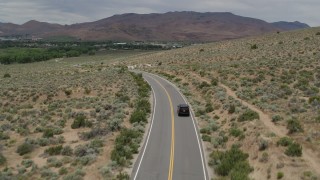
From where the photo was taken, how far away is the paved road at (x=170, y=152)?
79.8 ft

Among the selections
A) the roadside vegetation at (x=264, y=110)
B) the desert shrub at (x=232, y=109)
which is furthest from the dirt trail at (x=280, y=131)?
the desert shrub at (x=232, y=109)

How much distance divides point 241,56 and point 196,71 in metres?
15.6

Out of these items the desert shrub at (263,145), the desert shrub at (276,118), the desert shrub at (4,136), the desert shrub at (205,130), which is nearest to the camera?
the desert shrub at (263,145)

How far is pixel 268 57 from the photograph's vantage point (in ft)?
259

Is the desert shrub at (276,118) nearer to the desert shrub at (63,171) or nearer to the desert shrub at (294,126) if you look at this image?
the desert shrub at (294,126)

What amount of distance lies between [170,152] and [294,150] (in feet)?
30.4

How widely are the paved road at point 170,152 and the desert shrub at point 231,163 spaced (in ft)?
3.12

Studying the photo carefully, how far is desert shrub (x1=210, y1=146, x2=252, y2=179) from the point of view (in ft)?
76.8

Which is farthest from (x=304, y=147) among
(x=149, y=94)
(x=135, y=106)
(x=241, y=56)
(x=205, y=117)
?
(x=241, y=56)

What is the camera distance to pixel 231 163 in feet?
82.1

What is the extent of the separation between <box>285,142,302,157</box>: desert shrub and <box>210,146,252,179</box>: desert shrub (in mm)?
2763

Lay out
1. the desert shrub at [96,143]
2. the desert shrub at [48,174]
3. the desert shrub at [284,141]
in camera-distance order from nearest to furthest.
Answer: the desert shrub at [48,174], the desert shrub at [284,141], the desert shrub at [96,143]

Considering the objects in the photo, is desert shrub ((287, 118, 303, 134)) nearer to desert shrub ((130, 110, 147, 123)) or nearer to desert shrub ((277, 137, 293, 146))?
desert shrub ((277, 137, 293, 146))

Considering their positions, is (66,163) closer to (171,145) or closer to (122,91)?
(171,145)
